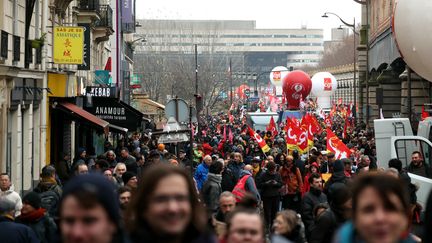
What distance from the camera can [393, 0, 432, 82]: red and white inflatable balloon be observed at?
77.6ft

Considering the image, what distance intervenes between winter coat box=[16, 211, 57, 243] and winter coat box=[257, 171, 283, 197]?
30.1ft

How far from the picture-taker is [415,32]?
24.1m

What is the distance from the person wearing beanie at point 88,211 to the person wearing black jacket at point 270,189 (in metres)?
15.2

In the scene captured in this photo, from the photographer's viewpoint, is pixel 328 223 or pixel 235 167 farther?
pixel 235 167

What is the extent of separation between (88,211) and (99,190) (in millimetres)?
97

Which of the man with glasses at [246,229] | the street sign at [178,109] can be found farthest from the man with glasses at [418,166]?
the man with glasses at [246,229]

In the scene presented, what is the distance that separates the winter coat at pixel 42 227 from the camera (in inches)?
432

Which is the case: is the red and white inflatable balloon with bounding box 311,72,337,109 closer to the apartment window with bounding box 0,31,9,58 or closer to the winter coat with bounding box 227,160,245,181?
the winter coat with bounding box 227,160,245,181

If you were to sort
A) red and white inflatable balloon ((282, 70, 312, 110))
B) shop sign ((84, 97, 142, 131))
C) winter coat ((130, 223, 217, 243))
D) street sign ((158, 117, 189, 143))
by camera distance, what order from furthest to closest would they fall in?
1. red and white inflatable balloon ((282, 70, 312, 110))
2. shop sign ((84, 97, 142, 131))
3. street sign ((158, 117, 189, 143))
4. winter coat ((130, 223, 217, 243))

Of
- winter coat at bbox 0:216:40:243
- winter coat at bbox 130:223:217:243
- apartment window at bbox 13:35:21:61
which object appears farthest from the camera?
apartment window at bbox 13:35:21:61

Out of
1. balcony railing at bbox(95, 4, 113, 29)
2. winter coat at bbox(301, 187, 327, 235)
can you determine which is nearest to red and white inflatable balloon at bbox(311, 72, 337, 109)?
balcony railing at bbox(95, 4, 113, 29)

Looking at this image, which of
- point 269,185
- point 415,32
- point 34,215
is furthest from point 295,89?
point 34,215

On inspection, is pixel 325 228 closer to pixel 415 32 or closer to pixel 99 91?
pixel 415 32

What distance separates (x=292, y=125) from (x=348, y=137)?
13268mm
